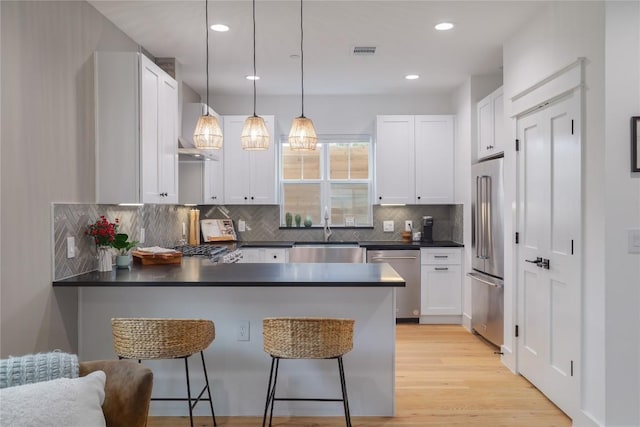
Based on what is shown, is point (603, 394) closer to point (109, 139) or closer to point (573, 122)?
point (573, 122)

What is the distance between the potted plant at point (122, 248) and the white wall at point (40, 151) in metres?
0.35

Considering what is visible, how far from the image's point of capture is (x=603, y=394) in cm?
256

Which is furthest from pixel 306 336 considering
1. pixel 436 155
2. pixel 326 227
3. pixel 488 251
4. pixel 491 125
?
pixel 436 155

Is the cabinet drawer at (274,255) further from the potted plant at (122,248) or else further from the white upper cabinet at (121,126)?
the white upper cabinet at (121,126)

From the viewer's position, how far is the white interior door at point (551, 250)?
2885 mm

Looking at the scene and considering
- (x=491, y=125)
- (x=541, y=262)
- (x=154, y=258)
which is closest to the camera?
(x=541, y=262)

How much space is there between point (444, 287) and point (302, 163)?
7.98 ft

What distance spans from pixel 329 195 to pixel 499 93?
103 inches

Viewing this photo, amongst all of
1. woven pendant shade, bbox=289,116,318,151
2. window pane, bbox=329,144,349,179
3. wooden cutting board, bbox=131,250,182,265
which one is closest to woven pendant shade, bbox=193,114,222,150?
woven pendant shade, bbox=289,116,318,151

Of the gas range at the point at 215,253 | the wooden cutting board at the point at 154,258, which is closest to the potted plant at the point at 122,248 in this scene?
the wooden cutting board at the point at 154,258

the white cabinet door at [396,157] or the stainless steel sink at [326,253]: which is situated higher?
the white cabinet door at [396,157]

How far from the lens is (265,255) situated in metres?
5.47

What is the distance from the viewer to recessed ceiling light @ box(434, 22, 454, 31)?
3634 millimetres

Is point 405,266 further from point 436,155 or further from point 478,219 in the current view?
point 436,155
